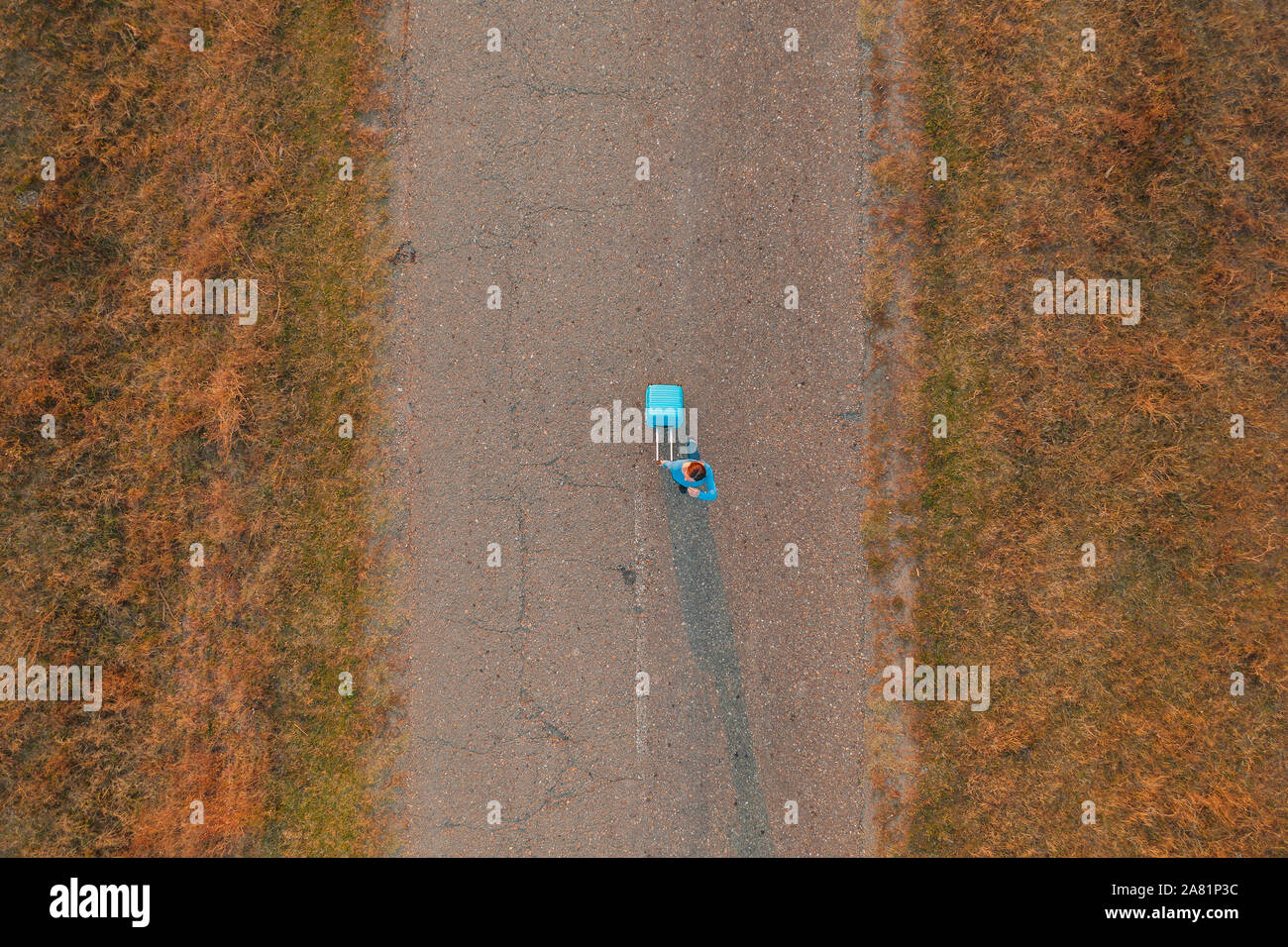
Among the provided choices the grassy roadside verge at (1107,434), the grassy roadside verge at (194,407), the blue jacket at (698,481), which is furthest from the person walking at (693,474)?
the grassy roadside verge at (194,407)

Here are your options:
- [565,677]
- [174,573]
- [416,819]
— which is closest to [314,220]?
[174,573]

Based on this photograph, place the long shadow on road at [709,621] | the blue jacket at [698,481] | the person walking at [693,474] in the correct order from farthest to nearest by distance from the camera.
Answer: the long shadow on road at [709,621] → the blue jacket at [698,481] → the person walking at [693,474]

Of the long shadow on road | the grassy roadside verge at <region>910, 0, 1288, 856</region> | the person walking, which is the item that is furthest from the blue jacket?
the grassy roadside verge at <region>910, 0, 1288, 856</region>

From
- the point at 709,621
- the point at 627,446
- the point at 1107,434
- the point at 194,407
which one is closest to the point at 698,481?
the point at 627,446

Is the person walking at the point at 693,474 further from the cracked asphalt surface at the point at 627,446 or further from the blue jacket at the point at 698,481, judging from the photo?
the cracked asphalt surface at the point at 627,446

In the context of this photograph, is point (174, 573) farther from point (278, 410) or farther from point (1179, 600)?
point (1179, 600)

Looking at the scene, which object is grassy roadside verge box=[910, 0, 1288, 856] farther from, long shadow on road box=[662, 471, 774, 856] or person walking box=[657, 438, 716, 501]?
person walking box=[657, 438, 716, 501]
